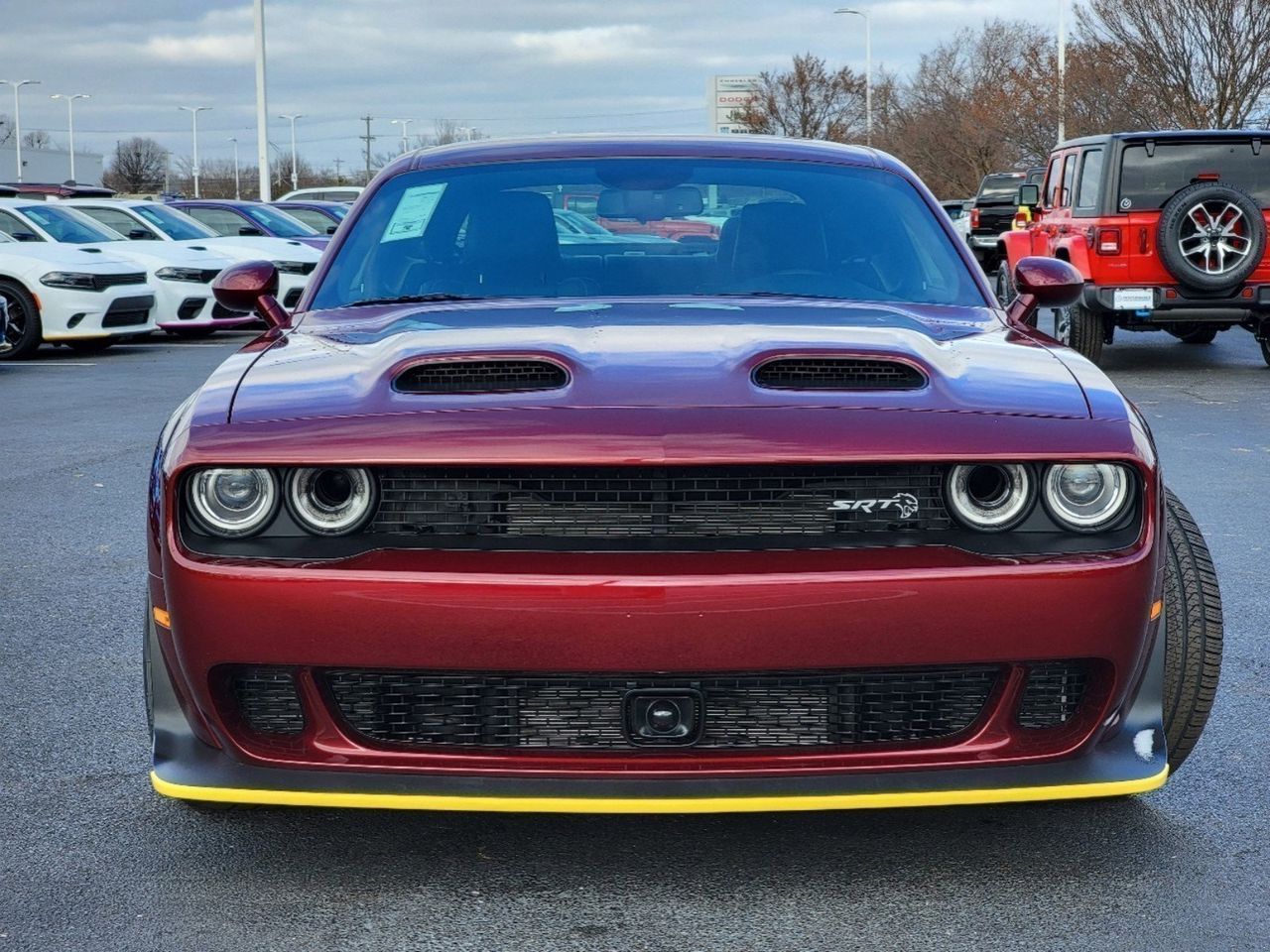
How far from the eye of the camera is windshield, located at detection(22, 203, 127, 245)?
16500 mm

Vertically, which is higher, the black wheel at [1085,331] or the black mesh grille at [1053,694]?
the black mesh grille at [1053,694]

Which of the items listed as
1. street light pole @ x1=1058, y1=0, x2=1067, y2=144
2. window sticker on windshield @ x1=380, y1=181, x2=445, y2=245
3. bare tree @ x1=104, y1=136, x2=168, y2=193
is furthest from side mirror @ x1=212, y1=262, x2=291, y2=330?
bare tree @ x1=104, y1=136, x2=168, y2=193

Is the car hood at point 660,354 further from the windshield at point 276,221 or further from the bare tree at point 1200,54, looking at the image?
the bare tree at point 1200,54

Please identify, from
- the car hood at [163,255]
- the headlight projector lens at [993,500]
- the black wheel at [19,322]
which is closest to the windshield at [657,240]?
the headlight projector lens at [993,500]

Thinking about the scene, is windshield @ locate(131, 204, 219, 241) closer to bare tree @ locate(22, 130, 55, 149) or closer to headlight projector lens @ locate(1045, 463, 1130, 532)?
headlight projector lens @ locate(1045, 463, 1130, 532)

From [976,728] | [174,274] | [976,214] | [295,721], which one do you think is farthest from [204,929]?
[976,214]

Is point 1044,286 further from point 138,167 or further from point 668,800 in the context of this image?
point 138,167

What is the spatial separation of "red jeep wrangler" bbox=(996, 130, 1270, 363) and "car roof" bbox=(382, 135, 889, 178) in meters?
8.37

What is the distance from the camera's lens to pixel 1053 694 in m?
2.98

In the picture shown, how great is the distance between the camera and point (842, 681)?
9.48ft

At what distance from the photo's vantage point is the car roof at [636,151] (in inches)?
177

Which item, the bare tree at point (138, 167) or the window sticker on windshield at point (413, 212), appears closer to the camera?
the window sticker on windshield at point (413, 212)

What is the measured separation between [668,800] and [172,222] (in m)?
18.0

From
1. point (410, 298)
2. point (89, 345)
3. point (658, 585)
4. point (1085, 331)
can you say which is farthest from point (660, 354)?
point (89, 345)
